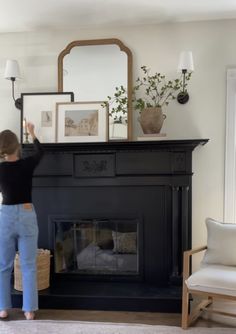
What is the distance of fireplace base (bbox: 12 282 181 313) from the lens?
2850 mm

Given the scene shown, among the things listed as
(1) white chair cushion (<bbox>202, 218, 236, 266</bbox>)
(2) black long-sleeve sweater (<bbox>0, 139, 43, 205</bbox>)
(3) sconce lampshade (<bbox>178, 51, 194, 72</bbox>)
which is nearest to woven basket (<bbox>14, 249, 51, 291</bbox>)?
(2) black long-sleeve sweater (<bbox>0, 139, 43, 205</bbox>)

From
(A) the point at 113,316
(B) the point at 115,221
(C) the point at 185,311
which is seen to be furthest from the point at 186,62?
(A) the point at 113,316

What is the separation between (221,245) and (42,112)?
192cm

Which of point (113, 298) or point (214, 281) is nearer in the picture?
point (214, 281)

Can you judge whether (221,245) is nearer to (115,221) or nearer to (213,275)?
(213,275)

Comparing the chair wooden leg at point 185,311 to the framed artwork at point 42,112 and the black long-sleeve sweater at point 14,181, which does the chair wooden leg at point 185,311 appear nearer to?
the black long-sleeve sweater at point 14,181

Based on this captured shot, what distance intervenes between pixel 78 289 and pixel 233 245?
1.31 meters

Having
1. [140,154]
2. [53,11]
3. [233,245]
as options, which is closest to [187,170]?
[140,154]

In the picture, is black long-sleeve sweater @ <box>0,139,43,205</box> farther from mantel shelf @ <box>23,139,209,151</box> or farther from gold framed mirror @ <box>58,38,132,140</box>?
gold framed mirror @ <box>58,38,132,140</box>

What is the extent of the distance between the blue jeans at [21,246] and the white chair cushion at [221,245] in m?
1.31

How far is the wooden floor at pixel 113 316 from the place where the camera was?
2.68 m

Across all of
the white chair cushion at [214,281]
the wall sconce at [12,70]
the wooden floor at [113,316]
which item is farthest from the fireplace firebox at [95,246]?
the wall sconce at [12,70]

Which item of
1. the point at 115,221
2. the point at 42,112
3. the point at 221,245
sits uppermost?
the point at 42,112

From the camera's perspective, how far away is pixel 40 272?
3064 mm
